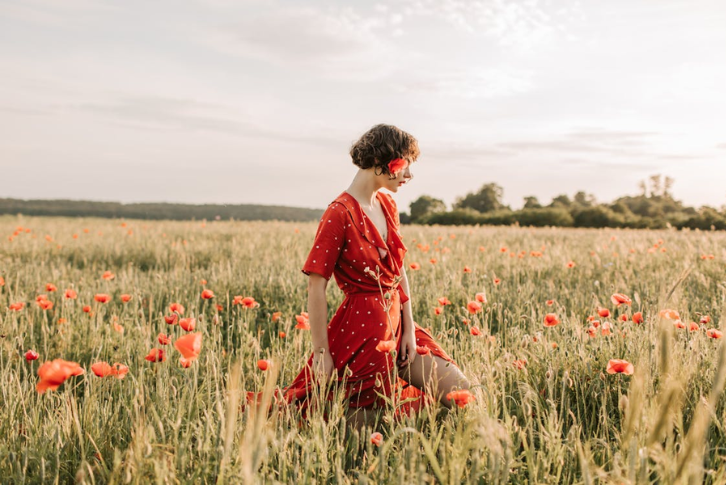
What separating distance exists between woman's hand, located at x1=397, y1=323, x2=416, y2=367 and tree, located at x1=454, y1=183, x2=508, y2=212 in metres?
70.9

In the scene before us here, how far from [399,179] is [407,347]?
2.98 feet

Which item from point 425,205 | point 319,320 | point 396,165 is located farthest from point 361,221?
point 425,205

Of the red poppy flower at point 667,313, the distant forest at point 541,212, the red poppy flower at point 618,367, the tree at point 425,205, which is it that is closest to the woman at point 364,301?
the red poppy flower at point 618,367

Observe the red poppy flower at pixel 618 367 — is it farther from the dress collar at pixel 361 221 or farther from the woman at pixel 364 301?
the dress collar at pixel 361 221

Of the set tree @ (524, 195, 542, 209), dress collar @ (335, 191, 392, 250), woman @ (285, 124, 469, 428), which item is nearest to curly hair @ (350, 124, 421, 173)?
woman @ (285, 124, 469, 428)

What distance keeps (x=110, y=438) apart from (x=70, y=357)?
157cm

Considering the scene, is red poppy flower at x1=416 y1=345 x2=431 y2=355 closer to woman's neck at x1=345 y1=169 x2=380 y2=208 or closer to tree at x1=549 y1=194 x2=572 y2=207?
woman's neck at x1=345 y1=169 x2=380 y2=208

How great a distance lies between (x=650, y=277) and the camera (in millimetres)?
5352

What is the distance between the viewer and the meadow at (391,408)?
1438mm

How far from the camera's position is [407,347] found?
269cm

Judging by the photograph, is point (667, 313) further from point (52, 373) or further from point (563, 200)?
point (563, 200)

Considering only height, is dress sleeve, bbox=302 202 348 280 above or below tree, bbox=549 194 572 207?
below

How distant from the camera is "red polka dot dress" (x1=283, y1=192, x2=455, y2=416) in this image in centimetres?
258

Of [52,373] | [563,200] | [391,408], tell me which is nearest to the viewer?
[52,373]
